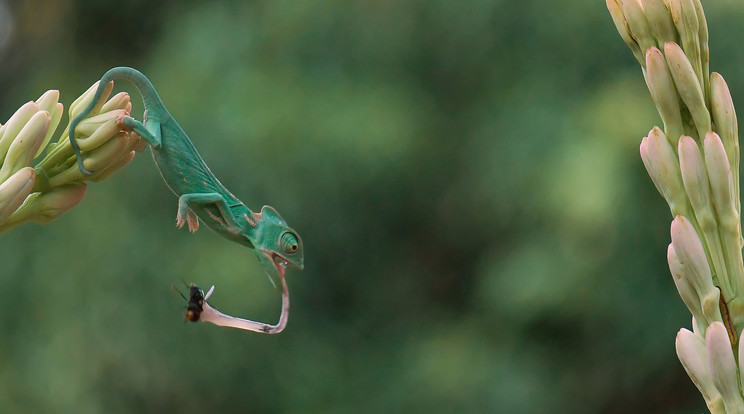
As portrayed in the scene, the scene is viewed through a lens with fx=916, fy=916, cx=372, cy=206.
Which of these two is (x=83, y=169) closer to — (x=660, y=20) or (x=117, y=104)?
(x=117, y=104)

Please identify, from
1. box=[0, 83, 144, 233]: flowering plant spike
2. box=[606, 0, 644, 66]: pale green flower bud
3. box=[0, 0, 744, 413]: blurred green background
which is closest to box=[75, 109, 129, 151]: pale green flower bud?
box=[0, 83, 144, 233]: flowering plant spike

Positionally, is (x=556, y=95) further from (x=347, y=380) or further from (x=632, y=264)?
(x=347, y=380)

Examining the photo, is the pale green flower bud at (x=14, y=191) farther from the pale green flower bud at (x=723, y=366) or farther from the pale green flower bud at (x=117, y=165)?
the pale green flower bud at (x=723, y=366)

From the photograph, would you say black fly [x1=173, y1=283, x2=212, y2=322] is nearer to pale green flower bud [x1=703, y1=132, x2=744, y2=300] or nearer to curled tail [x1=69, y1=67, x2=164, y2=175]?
curled tail [x1=69, y1=67, x2=164, y2=175]

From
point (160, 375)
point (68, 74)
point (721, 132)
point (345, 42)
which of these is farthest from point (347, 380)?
point (721, 132)

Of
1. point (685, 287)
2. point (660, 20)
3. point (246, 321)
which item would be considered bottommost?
point (246, 321)

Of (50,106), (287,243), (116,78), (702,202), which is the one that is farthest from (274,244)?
(702,202)
